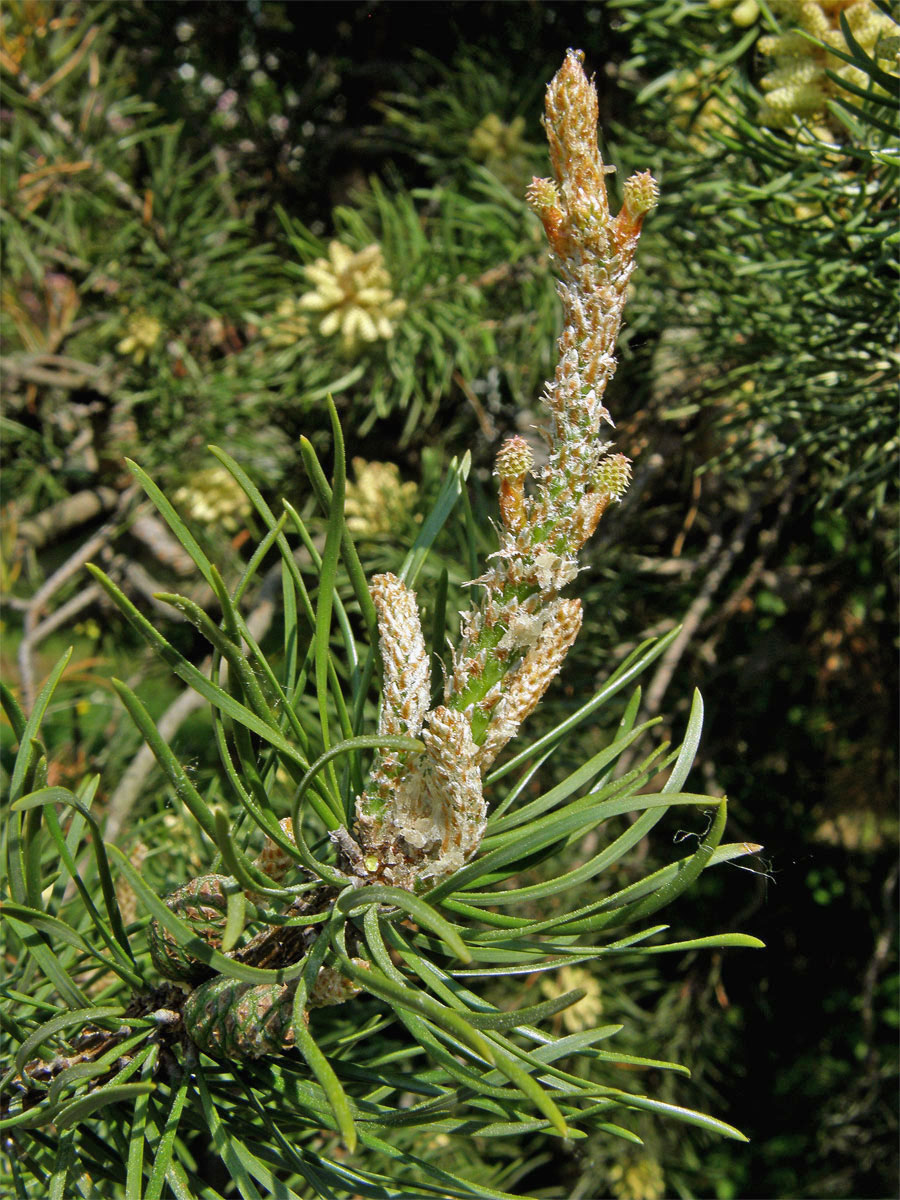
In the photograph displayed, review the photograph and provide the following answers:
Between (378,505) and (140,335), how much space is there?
0.77 feet

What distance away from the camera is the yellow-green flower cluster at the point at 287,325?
681 millimetres

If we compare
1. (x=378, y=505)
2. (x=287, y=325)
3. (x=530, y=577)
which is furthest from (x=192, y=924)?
(x=287, y=325)

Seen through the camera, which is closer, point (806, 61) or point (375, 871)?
point (375, 871)

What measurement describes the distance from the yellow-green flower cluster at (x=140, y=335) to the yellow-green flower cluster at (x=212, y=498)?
0.10 metres

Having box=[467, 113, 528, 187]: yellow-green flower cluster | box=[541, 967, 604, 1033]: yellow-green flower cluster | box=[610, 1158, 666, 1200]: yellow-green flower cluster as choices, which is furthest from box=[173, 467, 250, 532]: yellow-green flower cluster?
box=[610, 1158, 666, 1200]: yellow-green flower cluster

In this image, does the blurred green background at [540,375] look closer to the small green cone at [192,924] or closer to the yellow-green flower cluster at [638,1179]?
the yellow-green flower cluster at [638,1179]

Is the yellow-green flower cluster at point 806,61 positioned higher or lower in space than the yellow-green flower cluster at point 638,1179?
higher

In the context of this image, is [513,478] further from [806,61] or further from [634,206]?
[806,61]

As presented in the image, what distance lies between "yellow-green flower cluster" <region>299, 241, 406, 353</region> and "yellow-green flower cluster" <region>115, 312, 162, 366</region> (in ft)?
0.44

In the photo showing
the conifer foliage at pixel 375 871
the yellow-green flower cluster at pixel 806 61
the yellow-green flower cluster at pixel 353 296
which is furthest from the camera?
the yellow-green flower cluster at pixel 353 296

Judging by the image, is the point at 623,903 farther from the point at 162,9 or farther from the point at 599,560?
the point at 162,9

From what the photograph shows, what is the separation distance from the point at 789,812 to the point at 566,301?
759 mm

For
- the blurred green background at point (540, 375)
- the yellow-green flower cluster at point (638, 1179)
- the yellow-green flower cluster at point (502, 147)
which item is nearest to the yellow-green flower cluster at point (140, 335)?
the blurred green background at point (540, 375)

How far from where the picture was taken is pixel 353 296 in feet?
2.10
